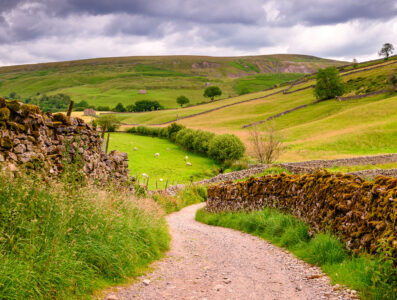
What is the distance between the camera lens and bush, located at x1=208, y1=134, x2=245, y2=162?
58.8 metres

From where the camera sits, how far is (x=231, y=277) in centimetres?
760

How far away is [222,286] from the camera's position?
22.9 feet

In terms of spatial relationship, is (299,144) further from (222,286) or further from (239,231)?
(222,286)

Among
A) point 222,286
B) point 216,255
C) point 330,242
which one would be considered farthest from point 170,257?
point 330,242

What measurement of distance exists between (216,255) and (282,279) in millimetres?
2911

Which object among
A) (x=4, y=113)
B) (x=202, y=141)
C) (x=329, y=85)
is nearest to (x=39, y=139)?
(x=4, y=113)

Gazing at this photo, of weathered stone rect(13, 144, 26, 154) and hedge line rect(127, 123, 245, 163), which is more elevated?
weathered stone rect(13, 144, 26, 154)

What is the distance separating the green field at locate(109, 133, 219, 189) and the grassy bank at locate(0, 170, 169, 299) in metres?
37.7

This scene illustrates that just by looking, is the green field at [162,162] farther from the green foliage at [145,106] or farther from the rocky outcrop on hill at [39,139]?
the green foliage at [145,106]

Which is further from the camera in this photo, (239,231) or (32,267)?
(239,231)

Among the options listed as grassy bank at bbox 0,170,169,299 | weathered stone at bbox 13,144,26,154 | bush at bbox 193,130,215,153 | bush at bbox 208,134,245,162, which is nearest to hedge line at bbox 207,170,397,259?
grassy bank at bbox 0,170,169,299

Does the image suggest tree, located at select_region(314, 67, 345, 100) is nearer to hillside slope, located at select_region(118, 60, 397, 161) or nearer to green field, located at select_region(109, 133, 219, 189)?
hillside slope, located at select_region(118, 60, 397, 161)

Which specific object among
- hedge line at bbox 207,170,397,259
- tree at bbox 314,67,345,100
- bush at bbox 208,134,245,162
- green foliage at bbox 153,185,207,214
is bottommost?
green foliage at bbox 153,185,207,214

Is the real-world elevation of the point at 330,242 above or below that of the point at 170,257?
above
